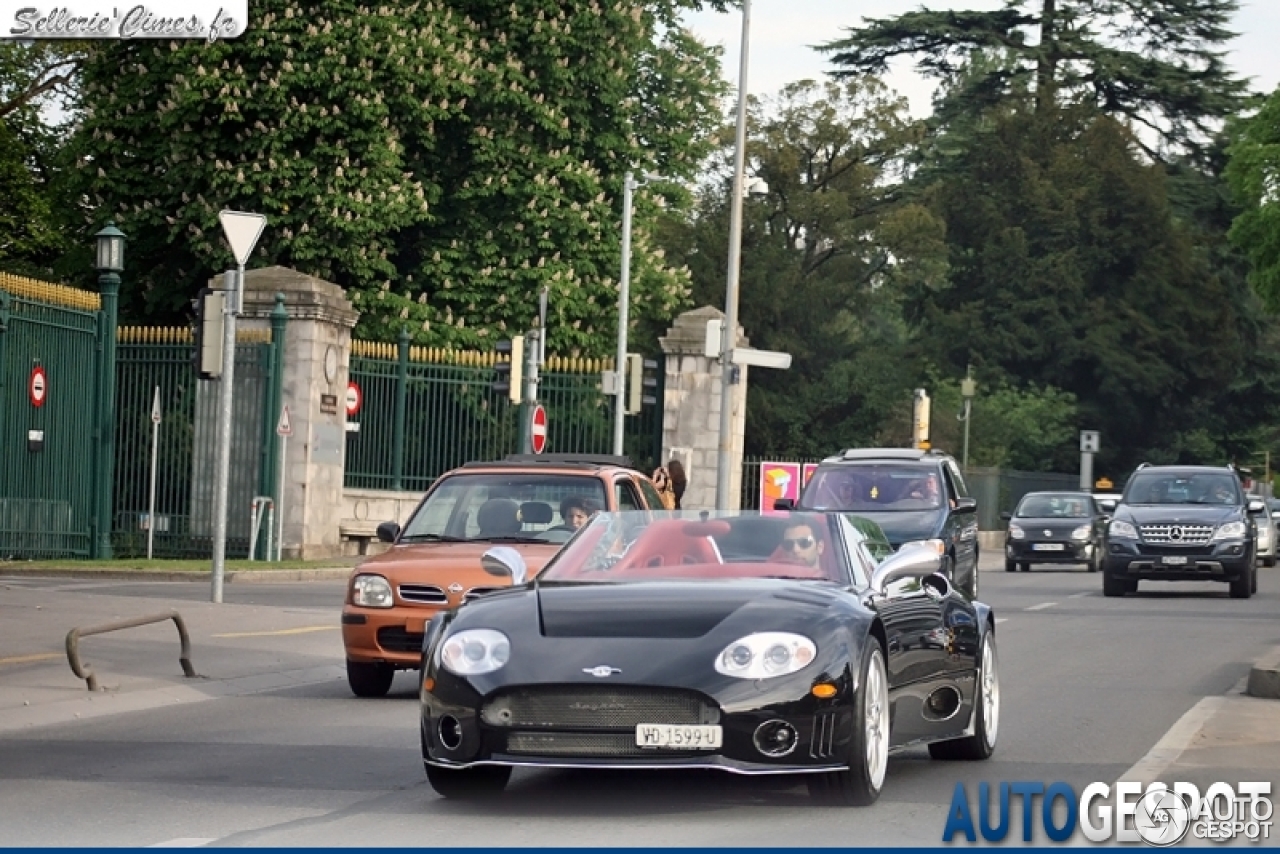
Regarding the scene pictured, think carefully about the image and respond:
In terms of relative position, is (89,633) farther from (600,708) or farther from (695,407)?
(695,407)

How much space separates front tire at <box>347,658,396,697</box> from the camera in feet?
52.0

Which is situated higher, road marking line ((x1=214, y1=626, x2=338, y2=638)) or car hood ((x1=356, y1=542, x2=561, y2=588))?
car hood ((x1=356, y1=542, x2=561, y2=588))

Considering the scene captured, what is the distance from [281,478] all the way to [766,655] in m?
26.6

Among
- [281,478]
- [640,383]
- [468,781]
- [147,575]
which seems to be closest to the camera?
[468,781]

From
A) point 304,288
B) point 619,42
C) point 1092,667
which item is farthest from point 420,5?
point 1092,667

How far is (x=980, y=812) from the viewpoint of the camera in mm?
9805

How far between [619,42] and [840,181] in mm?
24254

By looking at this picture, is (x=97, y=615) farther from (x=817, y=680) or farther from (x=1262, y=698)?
(x=817, y=680)

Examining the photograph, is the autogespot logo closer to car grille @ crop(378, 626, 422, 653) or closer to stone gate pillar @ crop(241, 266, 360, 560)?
car grille @ crop(378, 626, 422, 653)

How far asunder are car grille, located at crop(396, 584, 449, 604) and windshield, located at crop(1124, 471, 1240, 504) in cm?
1988

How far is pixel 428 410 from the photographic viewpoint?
130 feet

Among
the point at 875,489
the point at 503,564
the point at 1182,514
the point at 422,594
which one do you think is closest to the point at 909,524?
the point at 875,489

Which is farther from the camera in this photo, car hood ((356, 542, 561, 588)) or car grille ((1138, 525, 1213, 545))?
car grille ((1138, 525, 1213, 545))

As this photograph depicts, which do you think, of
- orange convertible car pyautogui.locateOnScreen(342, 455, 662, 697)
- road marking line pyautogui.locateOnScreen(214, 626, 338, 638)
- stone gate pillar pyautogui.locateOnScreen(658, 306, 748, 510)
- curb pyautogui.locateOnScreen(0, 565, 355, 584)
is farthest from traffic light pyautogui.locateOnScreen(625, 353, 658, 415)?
orange convertible car pyautogui.locateOnScreen(342, 455, 662, 697)
